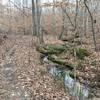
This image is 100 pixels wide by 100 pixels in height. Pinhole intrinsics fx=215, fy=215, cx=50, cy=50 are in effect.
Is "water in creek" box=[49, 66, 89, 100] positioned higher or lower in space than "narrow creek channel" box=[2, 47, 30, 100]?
lower

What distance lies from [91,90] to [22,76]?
3.06 m

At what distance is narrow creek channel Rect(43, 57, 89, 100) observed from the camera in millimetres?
8164

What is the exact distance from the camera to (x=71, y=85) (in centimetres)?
942

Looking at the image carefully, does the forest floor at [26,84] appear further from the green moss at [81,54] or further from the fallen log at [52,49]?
the fallen log at [52,49]

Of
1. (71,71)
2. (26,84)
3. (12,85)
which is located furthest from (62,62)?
(12,85)

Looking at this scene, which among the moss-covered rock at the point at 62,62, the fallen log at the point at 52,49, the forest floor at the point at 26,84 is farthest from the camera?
the fallen log at the point at 52,49

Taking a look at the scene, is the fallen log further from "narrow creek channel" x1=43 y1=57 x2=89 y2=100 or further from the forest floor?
the forest floor

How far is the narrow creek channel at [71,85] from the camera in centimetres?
816

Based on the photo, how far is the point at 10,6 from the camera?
135ft

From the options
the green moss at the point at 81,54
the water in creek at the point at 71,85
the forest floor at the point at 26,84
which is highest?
the green moss at the point at 81,54

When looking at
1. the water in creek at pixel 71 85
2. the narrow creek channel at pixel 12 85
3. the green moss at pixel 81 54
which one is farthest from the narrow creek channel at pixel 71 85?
the green moss at pixel 81 54

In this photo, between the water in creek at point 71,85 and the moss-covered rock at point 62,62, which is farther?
the moss-covered rock at point 62,62

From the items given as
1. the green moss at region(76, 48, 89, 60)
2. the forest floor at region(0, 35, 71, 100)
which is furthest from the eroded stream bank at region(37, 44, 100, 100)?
the forest floor at region(0, 35, 71, 100)

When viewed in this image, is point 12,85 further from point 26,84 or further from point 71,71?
point 71,71
